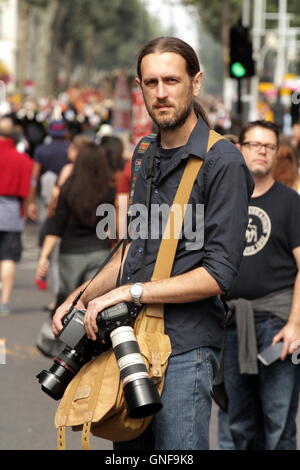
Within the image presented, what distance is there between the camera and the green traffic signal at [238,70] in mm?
15528

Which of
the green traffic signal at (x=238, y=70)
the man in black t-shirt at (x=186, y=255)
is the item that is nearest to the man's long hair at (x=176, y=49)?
the man in black t-shirt at (x=186, y=255)

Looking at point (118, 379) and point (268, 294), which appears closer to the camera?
point (118, 379)

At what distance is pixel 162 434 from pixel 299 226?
1955mm

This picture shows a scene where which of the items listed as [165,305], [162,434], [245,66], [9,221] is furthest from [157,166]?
[245,66]

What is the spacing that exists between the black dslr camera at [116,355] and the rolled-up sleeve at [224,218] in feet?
0.93

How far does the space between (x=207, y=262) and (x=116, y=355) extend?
0.40 m

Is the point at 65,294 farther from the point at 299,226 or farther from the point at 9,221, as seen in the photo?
the point at 299,226

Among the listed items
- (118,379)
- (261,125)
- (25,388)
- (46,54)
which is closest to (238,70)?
(25,388)

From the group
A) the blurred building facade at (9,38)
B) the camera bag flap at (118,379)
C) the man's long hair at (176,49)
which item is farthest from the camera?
the blurred building facade at (9,38)

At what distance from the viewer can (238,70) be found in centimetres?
1557

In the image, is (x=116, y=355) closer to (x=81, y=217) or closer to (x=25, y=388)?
(x=25, y=388)

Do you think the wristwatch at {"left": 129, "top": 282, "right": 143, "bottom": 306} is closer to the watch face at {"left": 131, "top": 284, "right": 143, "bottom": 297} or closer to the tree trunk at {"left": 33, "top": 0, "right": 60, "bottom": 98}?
the watch face at {"left": 131, "top": 284, "right": 143, "bottom": 297}

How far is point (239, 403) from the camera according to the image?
5914mm

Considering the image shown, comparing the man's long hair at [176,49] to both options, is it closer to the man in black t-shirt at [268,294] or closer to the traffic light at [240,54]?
the man in black t-shirt at [268,294]
